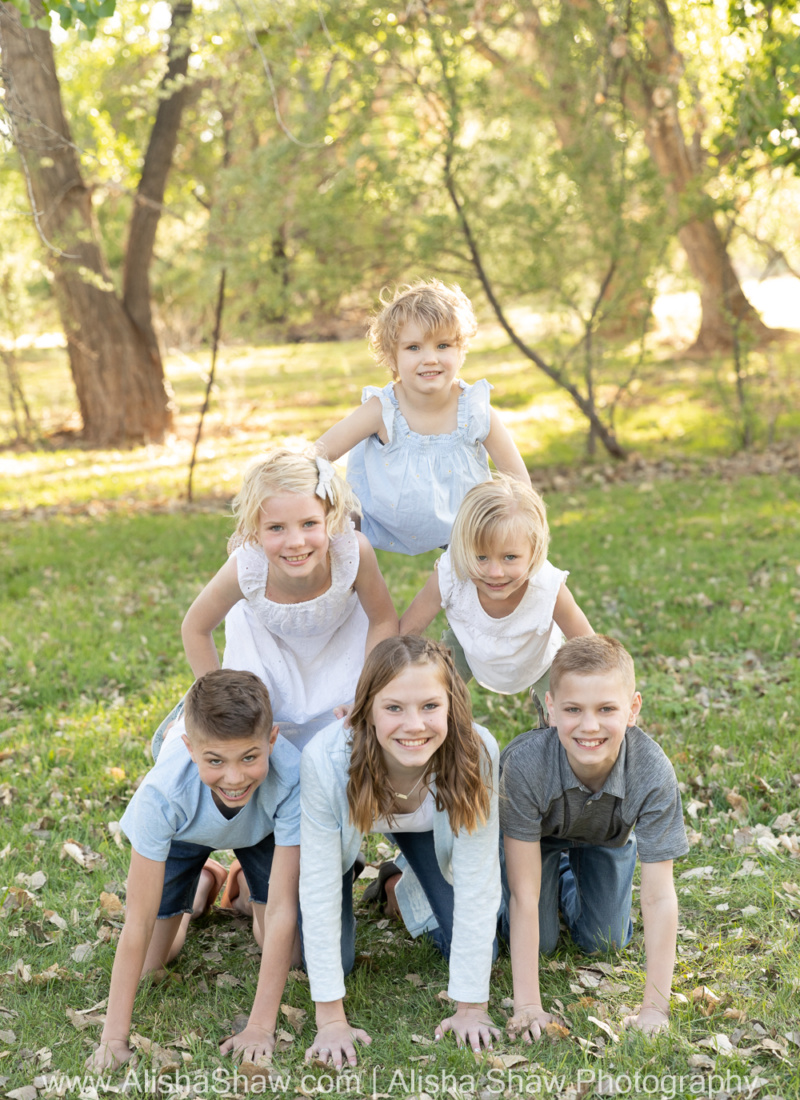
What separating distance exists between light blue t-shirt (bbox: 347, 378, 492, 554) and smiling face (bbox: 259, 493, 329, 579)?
2.49 ft

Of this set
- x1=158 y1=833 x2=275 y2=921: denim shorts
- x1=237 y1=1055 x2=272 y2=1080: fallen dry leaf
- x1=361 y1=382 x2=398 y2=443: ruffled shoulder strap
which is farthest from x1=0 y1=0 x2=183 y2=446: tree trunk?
x1=237 y1=1055 x2=272 y2=1080: fallen dry leaf

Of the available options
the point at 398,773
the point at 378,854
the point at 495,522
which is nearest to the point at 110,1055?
the point at 398,773

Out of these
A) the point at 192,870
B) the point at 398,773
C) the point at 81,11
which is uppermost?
the point at 81,11

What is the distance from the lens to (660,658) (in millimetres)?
5875

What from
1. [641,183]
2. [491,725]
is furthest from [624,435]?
[491,725]

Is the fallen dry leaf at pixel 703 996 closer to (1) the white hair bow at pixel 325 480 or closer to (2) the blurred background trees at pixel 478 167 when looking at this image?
(1) the white hair bow at pixel 325 480

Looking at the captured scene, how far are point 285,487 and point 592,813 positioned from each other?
1.42m

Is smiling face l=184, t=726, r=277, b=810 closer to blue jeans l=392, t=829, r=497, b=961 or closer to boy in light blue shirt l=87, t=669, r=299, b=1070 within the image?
boy in light blue shirt l=87, t=669, r=299, b=1070

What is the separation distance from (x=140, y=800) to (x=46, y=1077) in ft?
2.64

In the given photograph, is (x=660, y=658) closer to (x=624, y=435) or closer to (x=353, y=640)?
(x=353, y=640)

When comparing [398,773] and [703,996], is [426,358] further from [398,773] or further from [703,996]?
[703,996]

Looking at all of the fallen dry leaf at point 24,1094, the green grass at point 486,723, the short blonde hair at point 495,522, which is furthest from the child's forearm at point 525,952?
the fallen dry leaf at point 24,1094

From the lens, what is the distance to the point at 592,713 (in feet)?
9.85

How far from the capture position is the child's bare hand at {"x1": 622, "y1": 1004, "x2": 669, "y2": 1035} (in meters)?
2.96
